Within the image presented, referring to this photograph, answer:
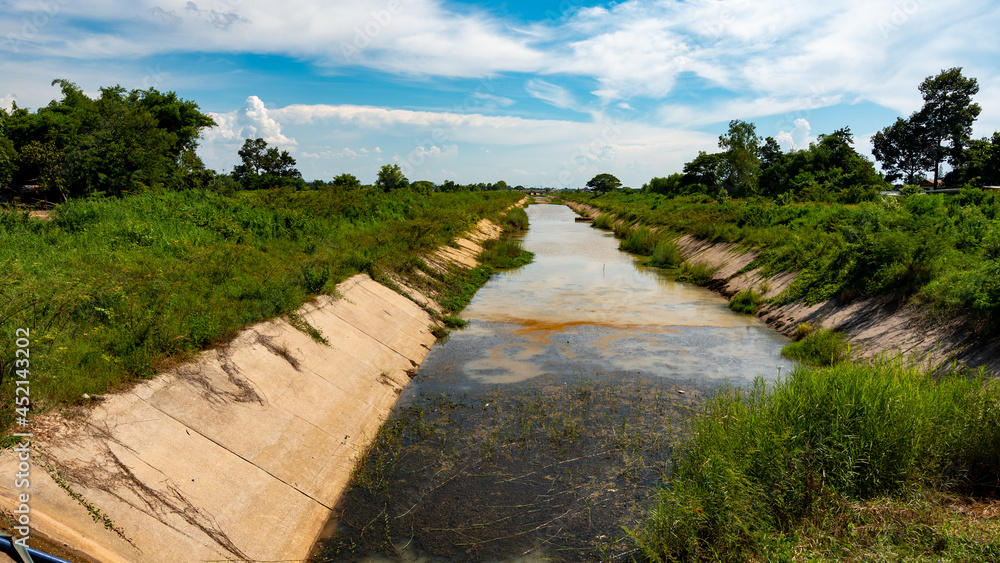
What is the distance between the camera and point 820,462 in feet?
18.9

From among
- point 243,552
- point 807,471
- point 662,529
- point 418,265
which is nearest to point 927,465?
point 807,471

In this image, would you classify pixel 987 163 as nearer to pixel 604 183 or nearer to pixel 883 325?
pixel 883 325

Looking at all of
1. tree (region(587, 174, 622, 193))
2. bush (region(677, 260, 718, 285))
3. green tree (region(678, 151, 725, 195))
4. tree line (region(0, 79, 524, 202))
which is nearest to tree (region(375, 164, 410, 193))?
tree line (region(0, 79, 524, 202))

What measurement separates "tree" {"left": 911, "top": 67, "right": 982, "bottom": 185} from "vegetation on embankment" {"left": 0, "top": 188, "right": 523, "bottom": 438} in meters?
62.3

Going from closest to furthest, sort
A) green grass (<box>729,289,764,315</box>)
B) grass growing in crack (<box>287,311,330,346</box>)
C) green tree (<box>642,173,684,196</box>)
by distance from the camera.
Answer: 1. grass growing in crack (<box>287,311,330,346</box>)
2. green grass (<box>729,289,764,315</box>)
3. green tree (<box>642,173,684,196</box>)

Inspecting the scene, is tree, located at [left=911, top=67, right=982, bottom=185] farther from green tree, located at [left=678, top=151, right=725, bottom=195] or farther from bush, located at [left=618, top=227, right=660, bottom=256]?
bush, located at [left=618, top=227, right=660, bottom=256]

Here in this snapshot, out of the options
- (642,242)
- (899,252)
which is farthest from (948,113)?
(899,252)

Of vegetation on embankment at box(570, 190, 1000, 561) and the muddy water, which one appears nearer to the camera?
vegetation on embankment at box(570, 190, 1000, 561)

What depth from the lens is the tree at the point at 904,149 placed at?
198ft

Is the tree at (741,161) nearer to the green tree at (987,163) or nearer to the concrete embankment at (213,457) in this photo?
the green tree at (987,163)

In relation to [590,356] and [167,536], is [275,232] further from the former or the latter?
[167,536]

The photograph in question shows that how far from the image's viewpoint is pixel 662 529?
555cm

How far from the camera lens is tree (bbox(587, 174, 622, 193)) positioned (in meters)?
150

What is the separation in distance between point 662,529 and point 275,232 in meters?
14.9
